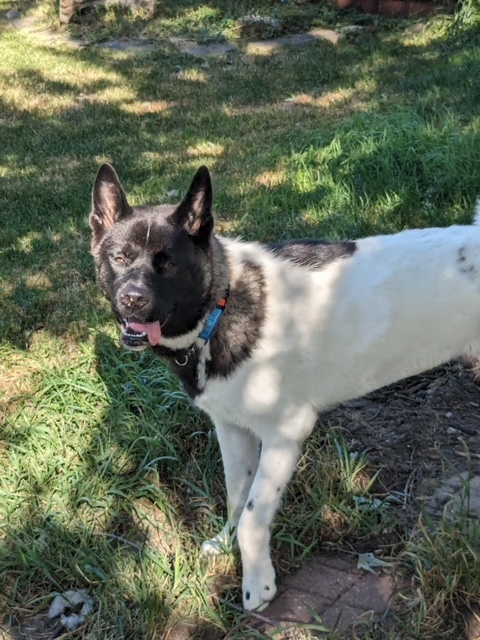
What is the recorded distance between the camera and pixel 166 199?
5965 millimetres

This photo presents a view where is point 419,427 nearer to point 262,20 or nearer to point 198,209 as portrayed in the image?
point 198,209

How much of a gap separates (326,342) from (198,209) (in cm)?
63

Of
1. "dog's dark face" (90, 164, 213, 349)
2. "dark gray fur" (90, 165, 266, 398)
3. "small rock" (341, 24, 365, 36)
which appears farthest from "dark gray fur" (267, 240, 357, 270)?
"small rock" (341, 24, 365, 36)

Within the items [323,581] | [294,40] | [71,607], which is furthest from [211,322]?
[294,40]

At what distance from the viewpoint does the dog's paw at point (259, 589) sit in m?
2.61

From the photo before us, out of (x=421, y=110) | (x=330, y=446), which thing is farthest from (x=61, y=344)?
(x=421, y=110)

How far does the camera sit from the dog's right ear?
2.71 metres

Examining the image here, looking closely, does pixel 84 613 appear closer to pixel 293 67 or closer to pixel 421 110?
pixel 421 110

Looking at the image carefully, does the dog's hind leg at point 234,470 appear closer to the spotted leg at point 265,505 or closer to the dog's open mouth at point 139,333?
the spotted leg at point 265,505

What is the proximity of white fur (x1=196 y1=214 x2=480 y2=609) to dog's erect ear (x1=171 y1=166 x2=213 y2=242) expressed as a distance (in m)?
0.19

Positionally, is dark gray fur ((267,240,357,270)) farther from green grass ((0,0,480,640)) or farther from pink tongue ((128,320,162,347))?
green grass ((0,0,480,640))

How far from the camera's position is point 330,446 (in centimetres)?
315

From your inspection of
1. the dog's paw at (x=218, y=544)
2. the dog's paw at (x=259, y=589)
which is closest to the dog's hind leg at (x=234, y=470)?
the dog's paw at (x=218, y=544)

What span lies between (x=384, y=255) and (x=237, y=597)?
A: 4.23ft
